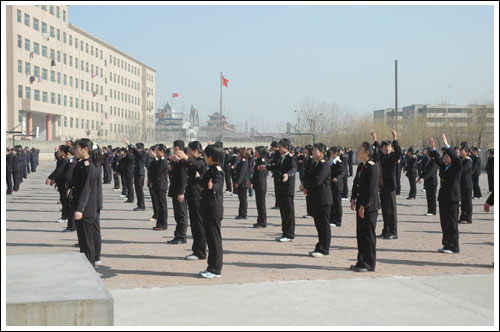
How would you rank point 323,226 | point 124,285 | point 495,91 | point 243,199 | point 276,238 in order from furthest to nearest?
point 243,199, point 276,238, point 323,226, point 124,285, point 495,91

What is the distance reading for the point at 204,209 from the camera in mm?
7742

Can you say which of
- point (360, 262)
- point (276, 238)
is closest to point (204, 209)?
point (360, 262)

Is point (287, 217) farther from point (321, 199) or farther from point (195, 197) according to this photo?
point (195, 197)

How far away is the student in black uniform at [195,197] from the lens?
28.8 ft

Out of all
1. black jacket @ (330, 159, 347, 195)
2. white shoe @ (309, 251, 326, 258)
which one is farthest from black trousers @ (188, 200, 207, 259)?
black jacket @ (330, 159, 347, 195)

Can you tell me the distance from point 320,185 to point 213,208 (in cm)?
243

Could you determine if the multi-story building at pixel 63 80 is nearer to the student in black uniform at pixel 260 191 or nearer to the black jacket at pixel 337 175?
the student in black uniform at pixel 260 191

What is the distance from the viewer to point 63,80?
79000mm

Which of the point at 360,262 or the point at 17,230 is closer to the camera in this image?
the point at 360,262

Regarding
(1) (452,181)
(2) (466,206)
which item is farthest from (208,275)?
(2) (466,206)

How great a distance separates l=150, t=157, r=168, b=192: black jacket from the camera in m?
12.5

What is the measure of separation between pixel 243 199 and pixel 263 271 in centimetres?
643

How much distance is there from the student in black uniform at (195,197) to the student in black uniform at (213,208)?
1045 millimetres

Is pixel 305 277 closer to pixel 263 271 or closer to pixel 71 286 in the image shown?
pixel 263 271
